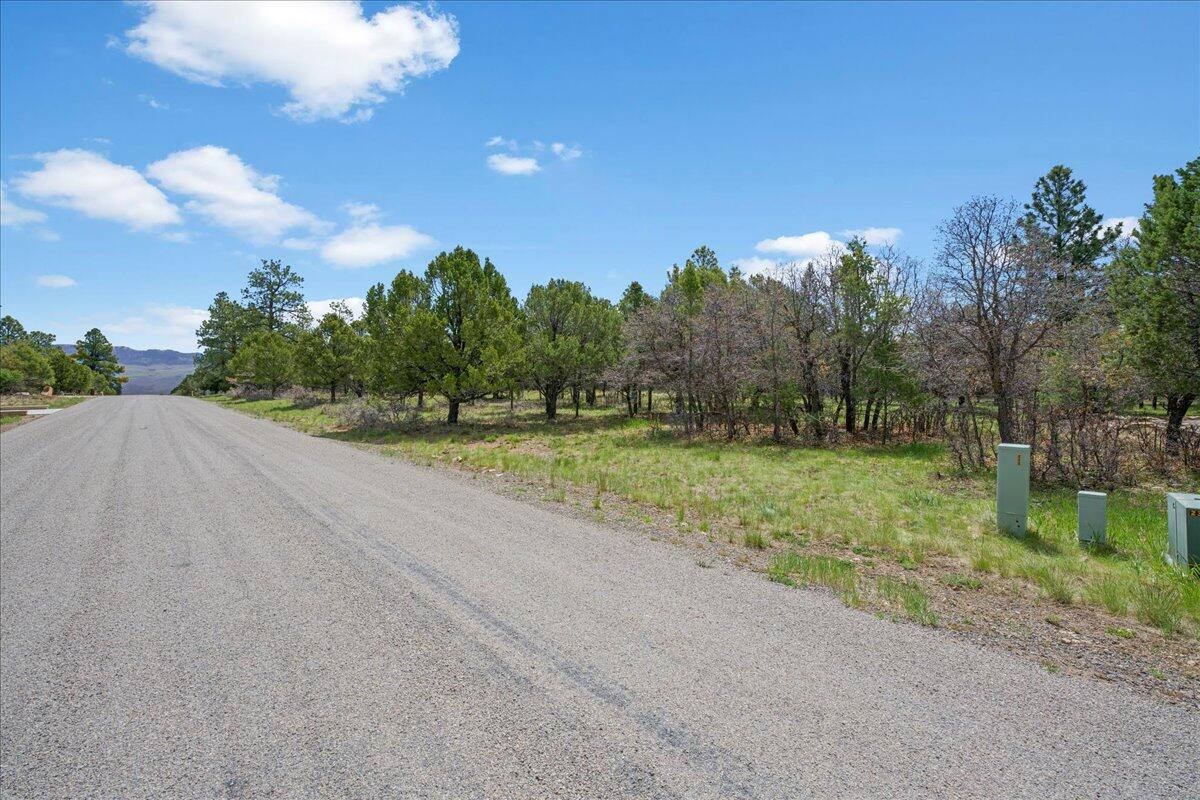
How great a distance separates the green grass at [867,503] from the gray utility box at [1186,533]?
212mm

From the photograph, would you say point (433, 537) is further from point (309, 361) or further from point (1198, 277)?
point (309, 361)

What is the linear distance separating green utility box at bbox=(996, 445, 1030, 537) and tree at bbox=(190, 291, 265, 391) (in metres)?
81.8

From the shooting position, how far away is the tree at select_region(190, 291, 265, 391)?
72.9 meters

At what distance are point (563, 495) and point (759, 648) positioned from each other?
6713 millimetres

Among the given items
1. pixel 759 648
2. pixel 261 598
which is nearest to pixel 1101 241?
pixel 759 648

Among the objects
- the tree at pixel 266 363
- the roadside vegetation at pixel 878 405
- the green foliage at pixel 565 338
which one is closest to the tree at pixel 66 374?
the tree at pixel 266 363

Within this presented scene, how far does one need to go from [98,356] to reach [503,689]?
126 meters

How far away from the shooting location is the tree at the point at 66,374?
7319cm

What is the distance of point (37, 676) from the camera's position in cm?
396

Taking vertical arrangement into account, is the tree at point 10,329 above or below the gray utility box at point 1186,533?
above

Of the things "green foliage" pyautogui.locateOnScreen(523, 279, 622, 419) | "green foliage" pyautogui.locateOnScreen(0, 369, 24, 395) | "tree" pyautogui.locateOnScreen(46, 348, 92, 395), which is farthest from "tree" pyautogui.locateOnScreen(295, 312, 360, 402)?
"tree" pyautogui.locateOnScreen(46, 348, 92, 395)

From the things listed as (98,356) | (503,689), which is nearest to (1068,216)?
(503,689)

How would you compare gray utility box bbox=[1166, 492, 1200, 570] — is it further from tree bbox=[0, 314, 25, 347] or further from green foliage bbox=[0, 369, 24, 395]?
tree bbox=[0, 314, 25, 347]

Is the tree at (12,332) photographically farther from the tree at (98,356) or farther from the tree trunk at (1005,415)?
the tree trunk at (1005,415)
